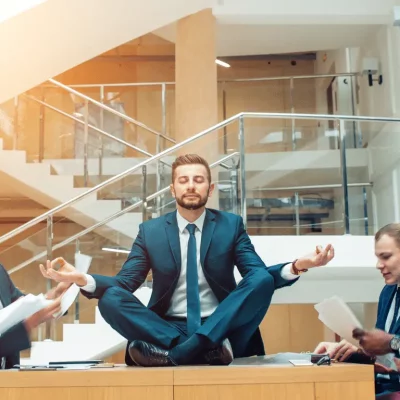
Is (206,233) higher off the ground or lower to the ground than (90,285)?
higher

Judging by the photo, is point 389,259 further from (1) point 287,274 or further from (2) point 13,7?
(2) point 13,7

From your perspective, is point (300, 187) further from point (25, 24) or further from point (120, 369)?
point (120, 369)

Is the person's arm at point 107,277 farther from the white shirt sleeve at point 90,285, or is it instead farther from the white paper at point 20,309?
the white paper at point 20,309

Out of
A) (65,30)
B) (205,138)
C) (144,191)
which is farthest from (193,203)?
(65,30)

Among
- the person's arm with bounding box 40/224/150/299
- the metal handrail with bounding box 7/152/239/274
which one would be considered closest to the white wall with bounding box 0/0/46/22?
the metal handrail with bounding box 7/152/239/274

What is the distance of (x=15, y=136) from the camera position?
7.05 m

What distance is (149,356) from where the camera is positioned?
8.10 feet

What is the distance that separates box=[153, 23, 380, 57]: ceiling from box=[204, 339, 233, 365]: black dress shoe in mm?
5222

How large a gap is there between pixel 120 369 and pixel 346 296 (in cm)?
413

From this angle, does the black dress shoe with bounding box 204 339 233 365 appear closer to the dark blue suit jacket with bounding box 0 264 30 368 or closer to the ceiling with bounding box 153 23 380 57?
the dark blue suit jacket with bounding box 0 264 30 368

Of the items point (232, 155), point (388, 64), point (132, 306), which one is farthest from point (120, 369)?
point (388, 64)

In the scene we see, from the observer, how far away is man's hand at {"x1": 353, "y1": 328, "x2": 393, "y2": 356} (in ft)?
7.95

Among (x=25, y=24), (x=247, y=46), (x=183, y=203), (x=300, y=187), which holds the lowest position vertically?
(x=183, y=203)

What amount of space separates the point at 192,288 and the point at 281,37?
5.52m
